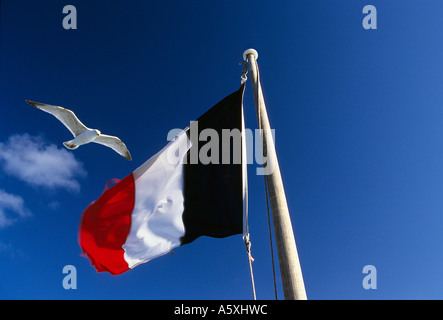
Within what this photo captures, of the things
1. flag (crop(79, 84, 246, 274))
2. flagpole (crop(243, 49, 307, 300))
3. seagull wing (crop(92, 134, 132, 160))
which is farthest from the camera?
seagull wing (crop(92, 134, 132, 160))

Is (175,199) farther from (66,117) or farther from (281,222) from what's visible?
(66,117)

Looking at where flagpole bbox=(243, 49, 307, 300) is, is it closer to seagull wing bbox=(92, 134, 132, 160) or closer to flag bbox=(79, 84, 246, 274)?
flag bbox=(79, 84, 246, 274)

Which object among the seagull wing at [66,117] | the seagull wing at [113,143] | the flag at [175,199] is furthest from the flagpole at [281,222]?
the seagull wing at [66,117]

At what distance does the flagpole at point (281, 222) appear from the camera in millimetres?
4324

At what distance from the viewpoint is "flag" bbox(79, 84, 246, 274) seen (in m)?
7.06

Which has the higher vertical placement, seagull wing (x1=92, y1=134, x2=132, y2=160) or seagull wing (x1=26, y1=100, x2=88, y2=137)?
seagull wing (x1=26, y1=100, x2=88, y2=137)

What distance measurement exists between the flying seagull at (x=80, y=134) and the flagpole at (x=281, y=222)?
997cm

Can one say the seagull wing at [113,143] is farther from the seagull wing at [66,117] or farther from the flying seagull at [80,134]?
the seagull wing at [66,117]

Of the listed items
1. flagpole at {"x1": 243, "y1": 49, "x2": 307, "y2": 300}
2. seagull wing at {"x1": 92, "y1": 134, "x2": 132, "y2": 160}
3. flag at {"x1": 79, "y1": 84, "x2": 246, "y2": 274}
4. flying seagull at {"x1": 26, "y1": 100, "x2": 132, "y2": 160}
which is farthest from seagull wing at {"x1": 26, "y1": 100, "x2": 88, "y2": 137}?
flagpole at {"x1": 243, "y1": 49, "x2": 307, "y2": 300}

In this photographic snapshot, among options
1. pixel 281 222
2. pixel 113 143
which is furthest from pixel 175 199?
pixel 113 143
